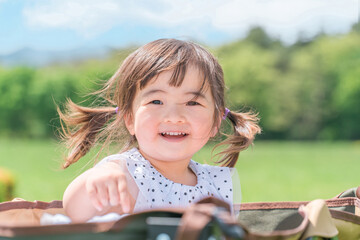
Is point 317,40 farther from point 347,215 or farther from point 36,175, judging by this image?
point 347,215

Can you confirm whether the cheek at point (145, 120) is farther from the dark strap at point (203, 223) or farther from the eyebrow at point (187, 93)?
the dark strap at point (203, 223)

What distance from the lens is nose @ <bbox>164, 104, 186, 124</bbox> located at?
1.70 meters

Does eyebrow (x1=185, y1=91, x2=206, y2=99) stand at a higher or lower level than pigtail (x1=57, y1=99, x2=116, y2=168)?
higher

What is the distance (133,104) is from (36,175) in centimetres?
1315

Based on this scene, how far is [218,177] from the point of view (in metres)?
2.04

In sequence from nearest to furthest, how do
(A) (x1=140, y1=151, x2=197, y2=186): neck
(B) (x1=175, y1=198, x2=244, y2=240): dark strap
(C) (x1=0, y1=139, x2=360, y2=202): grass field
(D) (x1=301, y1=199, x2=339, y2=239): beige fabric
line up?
(B) (x1=175, y1=198, x2=244, y2=240): dark strap < (D) (x1=301, y1=199, x2=339, y2=239): beige fabric < (A) (x1=140, y1=151, x2=197, y2=186): neck < (C) (x1=0, y1=139, x2=360, y2=202): grass field

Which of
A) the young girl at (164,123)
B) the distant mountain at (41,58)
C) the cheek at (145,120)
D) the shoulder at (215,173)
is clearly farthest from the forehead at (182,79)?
the distant mountain at (41,58)

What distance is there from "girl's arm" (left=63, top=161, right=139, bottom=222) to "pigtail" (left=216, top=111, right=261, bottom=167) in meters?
0.57

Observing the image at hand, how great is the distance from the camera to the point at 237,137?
2.12 m

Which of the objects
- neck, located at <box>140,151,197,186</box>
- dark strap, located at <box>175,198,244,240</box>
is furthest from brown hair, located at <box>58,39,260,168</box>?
dark strap, located at <box>175,198,244,240</box>

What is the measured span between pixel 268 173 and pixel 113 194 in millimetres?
13710

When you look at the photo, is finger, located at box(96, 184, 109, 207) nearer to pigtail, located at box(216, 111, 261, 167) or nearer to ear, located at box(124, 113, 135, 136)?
ear, located at box(124, 113, 135, 136)

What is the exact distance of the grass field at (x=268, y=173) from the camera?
10398 mm

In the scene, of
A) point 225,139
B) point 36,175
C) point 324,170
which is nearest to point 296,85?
point 324,170
